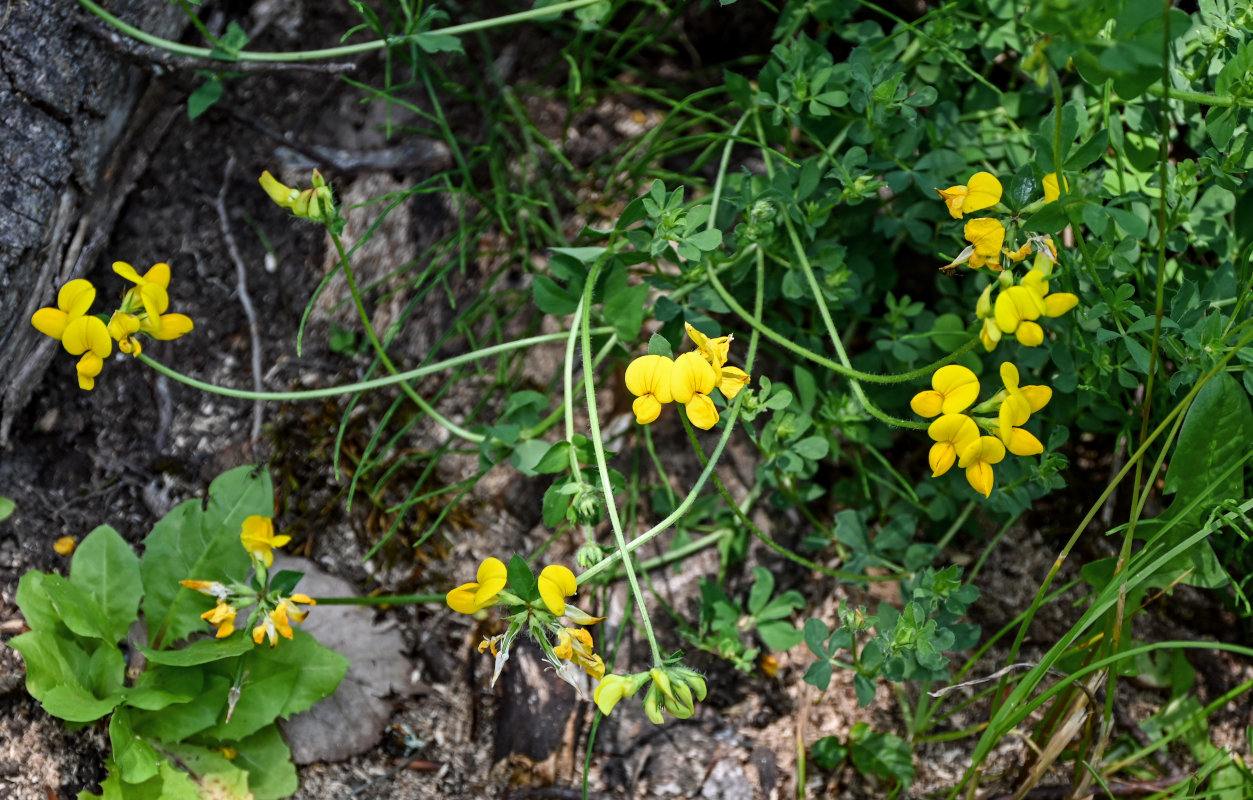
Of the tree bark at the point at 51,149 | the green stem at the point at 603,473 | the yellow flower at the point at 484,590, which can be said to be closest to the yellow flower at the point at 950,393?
the green stem at the point at 603,473

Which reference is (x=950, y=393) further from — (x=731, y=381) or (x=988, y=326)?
(x=731, y=381)

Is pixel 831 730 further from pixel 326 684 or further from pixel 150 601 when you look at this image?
pixel 150 601

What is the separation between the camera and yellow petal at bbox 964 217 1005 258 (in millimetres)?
1862

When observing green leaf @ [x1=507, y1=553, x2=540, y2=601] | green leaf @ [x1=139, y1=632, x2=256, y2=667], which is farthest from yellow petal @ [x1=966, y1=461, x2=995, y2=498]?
green leaf @ [x1=139, y1=632, x2=256, y2=667]

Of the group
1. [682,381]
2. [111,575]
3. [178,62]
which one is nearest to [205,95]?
[178,62]

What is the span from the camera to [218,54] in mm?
2395

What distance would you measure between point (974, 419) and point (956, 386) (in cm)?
10

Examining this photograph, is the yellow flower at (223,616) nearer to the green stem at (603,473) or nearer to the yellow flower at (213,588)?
the yellow flower at (213,588)

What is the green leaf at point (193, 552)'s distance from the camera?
2420 millimetres

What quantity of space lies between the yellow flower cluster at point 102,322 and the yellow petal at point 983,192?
1.81m

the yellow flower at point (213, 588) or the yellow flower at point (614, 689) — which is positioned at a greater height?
the yellow flower at point (614, 689)

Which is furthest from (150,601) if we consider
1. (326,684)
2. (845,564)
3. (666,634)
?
(845,564)

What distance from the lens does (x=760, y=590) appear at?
101 inches

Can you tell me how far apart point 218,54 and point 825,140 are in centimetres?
164
